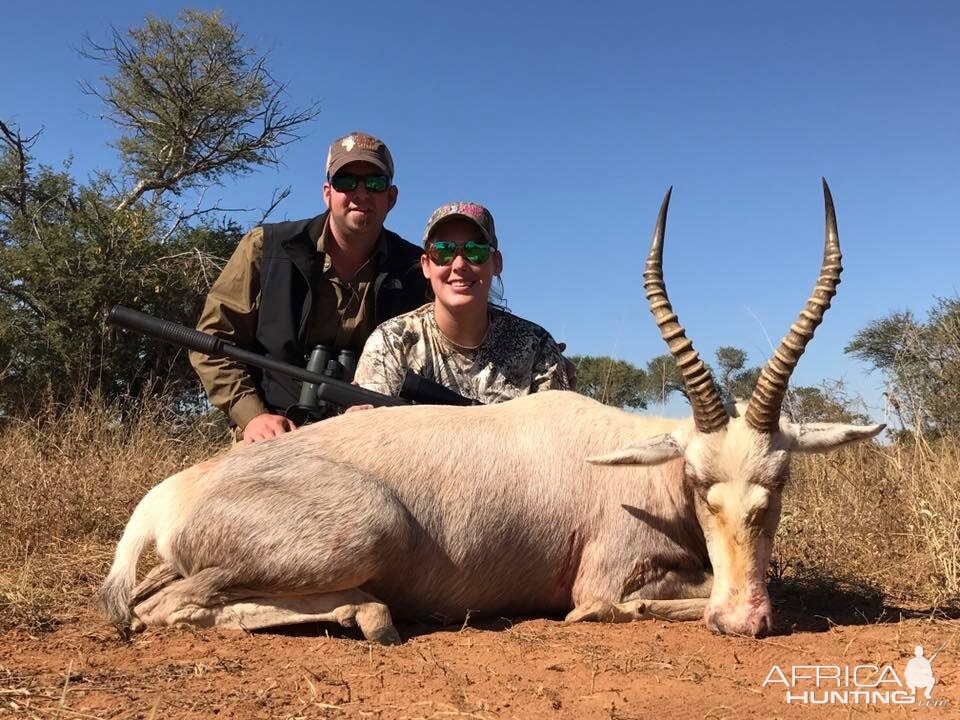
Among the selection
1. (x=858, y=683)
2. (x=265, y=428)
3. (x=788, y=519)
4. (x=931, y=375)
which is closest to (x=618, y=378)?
(x=931, y=375)

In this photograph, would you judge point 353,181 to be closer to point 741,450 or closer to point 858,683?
point 741,450

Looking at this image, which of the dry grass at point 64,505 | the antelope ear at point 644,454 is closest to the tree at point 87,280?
the dry grass at point 64,505

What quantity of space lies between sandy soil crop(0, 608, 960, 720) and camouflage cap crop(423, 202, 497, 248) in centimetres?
250

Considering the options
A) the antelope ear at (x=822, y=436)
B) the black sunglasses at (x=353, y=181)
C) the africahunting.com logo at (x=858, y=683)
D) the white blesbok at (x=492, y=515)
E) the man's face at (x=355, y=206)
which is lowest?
the africahunting.com logo at (x=858, y=683)

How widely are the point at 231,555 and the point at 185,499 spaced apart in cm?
39

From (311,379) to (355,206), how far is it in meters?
1.46

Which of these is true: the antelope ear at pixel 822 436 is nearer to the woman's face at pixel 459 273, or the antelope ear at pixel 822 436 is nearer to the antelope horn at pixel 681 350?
the antelope horn at pixel 681 350

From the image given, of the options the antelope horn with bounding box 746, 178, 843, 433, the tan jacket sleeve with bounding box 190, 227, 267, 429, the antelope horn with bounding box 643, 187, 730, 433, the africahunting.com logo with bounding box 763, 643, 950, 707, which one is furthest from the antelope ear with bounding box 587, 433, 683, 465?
the tan jacket sleeve with bounding box 190, 227, 267, 429

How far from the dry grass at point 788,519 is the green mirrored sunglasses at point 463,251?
264 cm

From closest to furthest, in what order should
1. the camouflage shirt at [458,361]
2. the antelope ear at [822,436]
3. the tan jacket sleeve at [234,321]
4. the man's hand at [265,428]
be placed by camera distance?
the antelope ear at [822,436] < the man's hand at [265,428] < the camouflage shirt at [458,361] < the tan jacket sleeve at [234,321]

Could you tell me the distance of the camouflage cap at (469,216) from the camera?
5.42 metres

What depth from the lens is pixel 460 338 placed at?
18.4ft

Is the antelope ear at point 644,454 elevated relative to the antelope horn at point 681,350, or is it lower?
lower

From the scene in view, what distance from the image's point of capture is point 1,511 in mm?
5375
